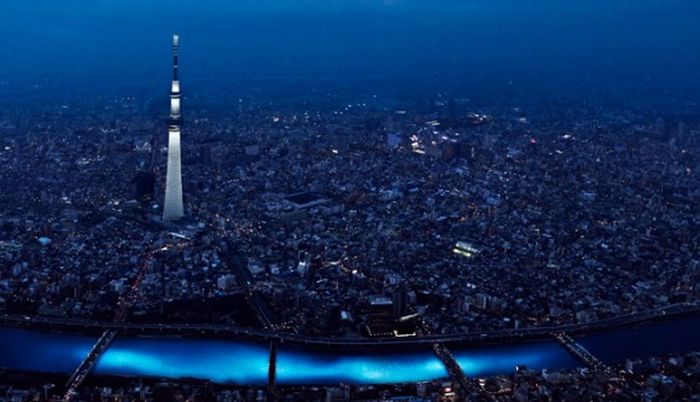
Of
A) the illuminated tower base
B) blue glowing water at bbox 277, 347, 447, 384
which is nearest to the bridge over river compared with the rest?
blue glowing water at bbox 277, 347, 447, 384

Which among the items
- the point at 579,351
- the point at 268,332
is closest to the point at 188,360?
the point at 268,332

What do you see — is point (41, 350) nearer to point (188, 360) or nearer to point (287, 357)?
point (188, 360)

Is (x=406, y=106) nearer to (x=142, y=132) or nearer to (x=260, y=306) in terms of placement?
(x=142, y=132)

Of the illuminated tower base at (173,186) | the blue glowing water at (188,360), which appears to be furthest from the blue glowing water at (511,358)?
the illuminated tower base at (173,186)

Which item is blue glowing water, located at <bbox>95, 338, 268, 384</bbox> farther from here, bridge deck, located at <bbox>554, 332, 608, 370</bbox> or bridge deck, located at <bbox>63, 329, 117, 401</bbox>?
bridge deck, located at <bbox>554, 332, 608, 370</bbox>

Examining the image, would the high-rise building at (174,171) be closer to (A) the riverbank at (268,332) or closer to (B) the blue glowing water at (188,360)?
(A) the riverbank at (268,332)

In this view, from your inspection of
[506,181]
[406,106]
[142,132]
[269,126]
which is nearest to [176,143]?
[506,181]

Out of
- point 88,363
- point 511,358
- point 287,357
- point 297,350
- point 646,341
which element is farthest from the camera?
point 646,341
